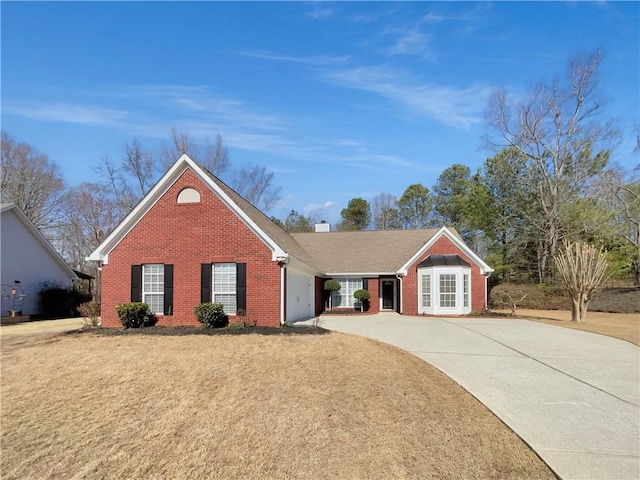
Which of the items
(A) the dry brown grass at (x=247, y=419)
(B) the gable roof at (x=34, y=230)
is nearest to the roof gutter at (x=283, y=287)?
(A) the dry brown grass at (x=247, y=419)

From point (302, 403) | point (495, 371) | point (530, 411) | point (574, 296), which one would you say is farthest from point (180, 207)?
point (574, 296)

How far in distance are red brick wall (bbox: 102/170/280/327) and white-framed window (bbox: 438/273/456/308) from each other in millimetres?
11394

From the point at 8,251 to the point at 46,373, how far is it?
55.3ft

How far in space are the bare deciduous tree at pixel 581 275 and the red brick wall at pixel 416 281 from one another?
14.2ft

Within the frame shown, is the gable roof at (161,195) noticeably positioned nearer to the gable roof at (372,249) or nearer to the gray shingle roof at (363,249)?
the gable roof at (372,249)

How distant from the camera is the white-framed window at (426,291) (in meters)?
22.5

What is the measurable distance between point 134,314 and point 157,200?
4.15 metres

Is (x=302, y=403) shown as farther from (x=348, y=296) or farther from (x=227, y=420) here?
(x=348, y=296)

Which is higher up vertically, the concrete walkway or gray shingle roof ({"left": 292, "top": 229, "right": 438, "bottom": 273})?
gray shingle roof ({"left": 292, "top": 229, "right": 438, "bottom": 273})

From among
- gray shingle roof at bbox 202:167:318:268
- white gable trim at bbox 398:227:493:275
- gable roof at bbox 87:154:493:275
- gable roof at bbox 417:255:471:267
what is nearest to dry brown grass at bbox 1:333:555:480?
gable roof at bbox 87:154:493:275

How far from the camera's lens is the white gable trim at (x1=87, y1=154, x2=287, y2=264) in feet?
47.8

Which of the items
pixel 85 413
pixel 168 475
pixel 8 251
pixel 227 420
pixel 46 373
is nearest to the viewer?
pixel 168 475

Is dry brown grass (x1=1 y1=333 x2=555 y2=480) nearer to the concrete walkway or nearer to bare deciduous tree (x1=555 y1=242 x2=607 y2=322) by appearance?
the concrete walkway

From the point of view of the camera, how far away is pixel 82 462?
4.98m
